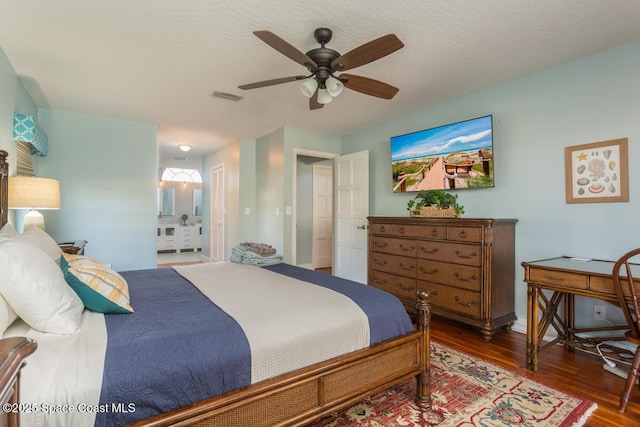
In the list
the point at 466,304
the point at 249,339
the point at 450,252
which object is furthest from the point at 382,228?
the point at 249,339

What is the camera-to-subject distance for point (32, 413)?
90 cm

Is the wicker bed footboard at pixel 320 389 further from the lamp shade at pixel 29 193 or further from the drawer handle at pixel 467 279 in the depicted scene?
the lamp shade at pixel 29 193

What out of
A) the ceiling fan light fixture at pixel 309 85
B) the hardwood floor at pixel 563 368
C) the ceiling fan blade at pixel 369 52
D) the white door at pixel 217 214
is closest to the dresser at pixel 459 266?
the hardwood floor at pixel 563 368

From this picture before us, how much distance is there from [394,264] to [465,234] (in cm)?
91

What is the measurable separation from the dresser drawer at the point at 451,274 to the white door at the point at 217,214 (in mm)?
4260

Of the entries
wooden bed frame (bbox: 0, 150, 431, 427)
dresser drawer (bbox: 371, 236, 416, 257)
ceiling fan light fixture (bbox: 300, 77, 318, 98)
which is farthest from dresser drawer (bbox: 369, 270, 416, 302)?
ceiling fan light fixture (bbox: 300, 77, 318, 98)

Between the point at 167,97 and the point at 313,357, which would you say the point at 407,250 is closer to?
the point at 313,357

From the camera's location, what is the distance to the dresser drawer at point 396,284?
3.34 m

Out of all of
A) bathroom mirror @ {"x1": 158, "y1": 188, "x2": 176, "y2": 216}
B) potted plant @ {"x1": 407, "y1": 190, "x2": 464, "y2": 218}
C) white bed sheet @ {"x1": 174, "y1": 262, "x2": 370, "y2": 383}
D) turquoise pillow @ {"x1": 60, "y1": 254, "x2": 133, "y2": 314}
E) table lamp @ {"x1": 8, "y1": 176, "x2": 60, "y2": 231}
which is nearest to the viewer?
white bed sheet @ {"x1": 174, "y1": 262, "x2": 370, "y2": 383}

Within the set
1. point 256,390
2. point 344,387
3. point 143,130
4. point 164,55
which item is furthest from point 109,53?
point 344,387

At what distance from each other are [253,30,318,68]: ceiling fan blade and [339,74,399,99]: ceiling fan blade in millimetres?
290

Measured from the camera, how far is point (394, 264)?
3529mm

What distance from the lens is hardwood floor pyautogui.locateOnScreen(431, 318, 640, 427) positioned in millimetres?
1762

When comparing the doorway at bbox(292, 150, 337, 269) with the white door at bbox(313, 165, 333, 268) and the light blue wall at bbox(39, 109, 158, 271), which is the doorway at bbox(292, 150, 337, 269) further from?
the light blue wall at bbox(39, 109, 158, 271)
